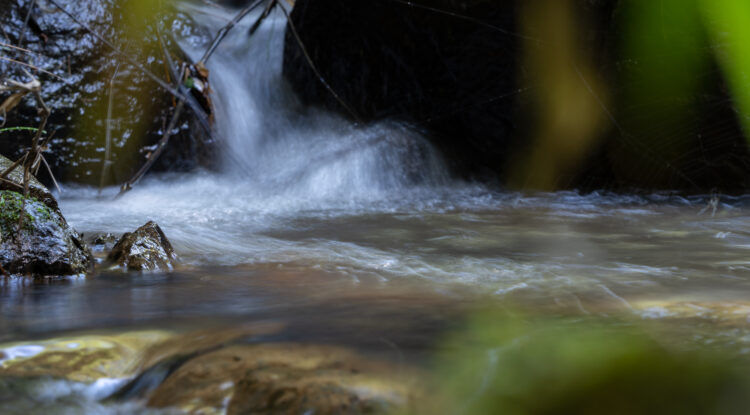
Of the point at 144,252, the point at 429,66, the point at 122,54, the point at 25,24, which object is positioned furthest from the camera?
the point at 429,66

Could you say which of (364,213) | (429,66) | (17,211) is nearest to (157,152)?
(364,213)

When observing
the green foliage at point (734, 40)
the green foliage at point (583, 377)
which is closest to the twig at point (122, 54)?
the green foliage at point (734, 40)

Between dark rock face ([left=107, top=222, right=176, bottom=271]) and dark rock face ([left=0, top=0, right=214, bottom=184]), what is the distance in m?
3.06

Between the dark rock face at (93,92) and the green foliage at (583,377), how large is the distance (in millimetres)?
4970

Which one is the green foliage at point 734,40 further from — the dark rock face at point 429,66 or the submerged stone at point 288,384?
the submerged stone at point 288,384

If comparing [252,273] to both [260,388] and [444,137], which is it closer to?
[260,388]

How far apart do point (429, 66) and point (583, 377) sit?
16.5 ft

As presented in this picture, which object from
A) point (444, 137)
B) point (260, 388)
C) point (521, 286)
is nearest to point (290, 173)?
point (444, 137)

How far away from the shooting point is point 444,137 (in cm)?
625

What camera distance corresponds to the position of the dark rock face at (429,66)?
5672 millimetres

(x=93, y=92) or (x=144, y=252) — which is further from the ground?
(x=93, y=92)

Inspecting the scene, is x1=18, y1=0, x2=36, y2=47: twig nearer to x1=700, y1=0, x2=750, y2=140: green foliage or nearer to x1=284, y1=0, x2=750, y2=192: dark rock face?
x1=284, y1=0, x2=750, y2=192: dark rock face

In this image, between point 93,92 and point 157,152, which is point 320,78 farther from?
point 93,92

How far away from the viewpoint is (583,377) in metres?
1.30
